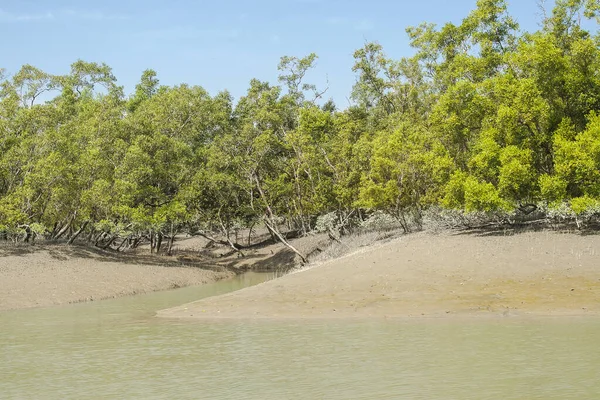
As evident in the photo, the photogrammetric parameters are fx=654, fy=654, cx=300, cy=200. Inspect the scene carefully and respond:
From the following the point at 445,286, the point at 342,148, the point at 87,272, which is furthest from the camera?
the point at 342,148

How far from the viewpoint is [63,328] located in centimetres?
2523

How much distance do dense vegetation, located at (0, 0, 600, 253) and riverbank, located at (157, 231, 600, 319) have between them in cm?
349

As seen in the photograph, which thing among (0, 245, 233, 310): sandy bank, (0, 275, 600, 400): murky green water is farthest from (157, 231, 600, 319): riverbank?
(0, 245, 233, 310): sandy bank

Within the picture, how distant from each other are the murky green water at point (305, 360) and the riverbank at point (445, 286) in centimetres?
201

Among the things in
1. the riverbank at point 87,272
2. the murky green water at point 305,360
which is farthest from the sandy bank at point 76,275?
the murky green water at point 305,360

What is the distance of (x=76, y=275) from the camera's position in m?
39.4

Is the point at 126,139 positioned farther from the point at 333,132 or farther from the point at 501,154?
the point at 501,154

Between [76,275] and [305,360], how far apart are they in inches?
1015

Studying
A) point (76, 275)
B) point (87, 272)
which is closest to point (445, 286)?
point (76, 275)

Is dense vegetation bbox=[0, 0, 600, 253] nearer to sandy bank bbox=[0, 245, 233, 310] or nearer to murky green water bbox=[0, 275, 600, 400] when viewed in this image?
sandy bank bbox=[0, 245, 233, 310]

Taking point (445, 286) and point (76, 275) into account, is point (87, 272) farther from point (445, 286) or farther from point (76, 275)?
point (445, 286)

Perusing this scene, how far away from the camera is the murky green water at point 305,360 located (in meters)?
14.3

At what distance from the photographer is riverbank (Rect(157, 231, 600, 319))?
24.9 metres

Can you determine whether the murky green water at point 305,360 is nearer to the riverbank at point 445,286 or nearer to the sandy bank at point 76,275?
the riverbank at point 445,286
